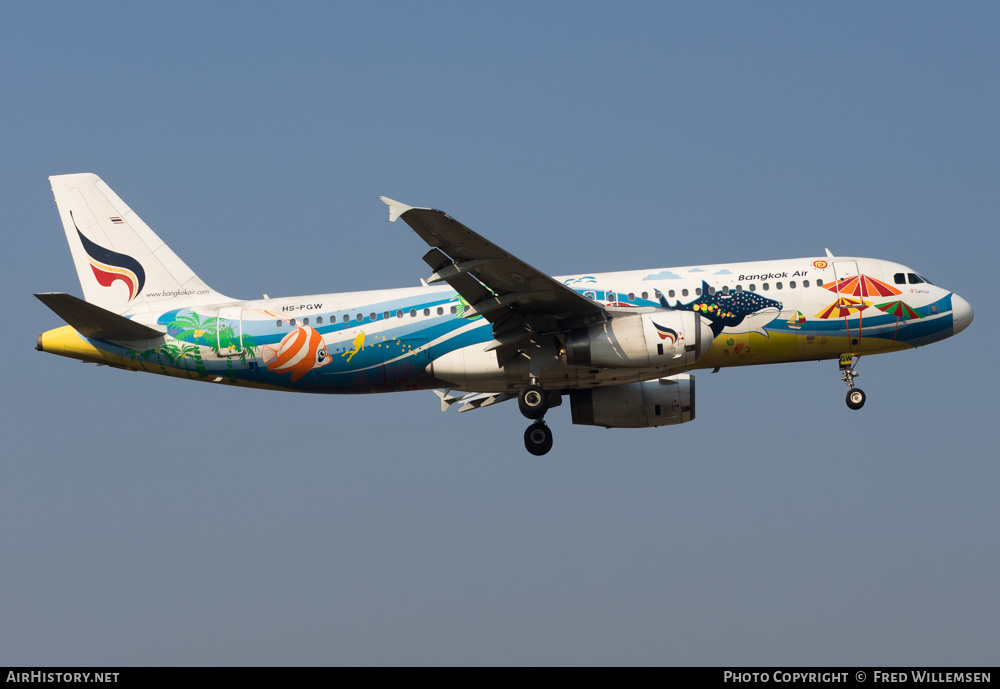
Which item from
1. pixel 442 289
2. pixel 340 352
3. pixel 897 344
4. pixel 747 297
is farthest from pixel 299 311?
pixel 897 344

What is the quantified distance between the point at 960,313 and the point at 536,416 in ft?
43.1

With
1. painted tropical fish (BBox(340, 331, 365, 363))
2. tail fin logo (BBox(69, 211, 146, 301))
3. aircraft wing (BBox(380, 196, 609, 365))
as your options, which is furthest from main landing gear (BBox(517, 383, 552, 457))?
tail fin logo (BBox(69, 211, 146, 301))

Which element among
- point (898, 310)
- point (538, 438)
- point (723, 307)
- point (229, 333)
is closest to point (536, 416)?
point (538, 438)

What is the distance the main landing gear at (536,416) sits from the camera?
3694 cm

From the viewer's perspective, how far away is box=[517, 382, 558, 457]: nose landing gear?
36.9 meters

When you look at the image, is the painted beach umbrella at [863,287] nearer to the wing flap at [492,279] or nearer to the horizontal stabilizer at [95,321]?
the wing flap at [492,279]

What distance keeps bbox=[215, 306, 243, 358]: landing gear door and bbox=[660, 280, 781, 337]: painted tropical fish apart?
41.8ft

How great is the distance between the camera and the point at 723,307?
36156mm

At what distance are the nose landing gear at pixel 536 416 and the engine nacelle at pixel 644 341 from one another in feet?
7.37

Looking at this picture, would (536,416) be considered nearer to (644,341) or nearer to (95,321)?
(644,341)

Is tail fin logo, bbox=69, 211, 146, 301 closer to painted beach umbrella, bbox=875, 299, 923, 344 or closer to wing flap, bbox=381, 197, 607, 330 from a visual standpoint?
wing flap, bbox=381, 197, 607, 330

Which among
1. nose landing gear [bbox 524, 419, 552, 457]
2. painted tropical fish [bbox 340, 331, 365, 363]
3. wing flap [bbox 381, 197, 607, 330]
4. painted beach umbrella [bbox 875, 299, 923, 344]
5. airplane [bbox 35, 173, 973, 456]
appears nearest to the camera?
wing flap [bbox 381, 197, 607, 330]

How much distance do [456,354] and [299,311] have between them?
5.13 m
